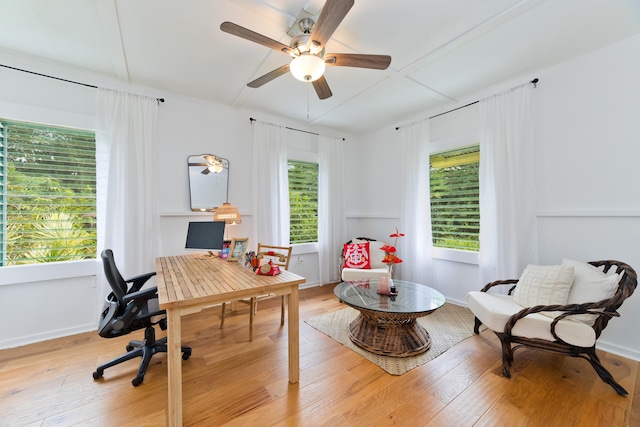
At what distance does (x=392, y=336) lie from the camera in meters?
2.20

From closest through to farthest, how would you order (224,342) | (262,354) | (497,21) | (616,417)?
(616,417)
(497,21)
(262,354)
(224,342)

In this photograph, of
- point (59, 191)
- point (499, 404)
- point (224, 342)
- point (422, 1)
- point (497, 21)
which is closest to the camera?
point (499, 404)

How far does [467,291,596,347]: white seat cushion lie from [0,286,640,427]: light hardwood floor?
32 cm

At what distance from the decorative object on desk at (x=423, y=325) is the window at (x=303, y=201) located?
1.46 meters

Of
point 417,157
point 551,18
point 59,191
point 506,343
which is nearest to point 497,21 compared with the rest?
point 551,18

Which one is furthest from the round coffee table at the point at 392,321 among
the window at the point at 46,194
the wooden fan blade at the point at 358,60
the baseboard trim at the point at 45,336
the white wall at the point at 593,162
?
the window at the point at 46,194

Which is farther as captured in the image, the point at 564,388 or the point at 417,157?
the point at 417,157

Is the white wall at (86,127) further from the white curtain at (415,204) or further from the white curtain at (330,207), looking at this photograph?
the white curtain at (415,204)

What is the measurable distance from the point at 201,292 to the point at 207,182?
6.81ft

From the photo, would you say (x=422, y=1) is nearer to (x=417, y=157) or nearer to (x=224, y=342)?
(x=417, y=157)

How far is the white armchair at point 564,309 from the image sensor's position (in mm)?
1759

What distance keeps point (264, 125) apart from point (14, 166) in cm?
261

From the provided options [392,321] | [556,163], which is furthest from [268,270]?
[556,163]

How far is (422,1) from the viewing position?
173cm
